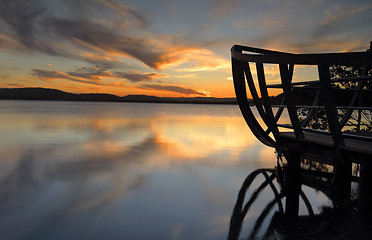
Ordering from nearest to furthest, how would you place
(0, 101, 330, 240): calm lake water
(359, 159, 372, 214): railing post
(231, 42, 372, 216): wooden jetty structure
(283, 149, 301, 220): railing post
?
(231, 42, 372, 216): wooden jetty structure → (0, 101, 330, 240): calm lake water → (359, 159, 372, 214): railing post → (283, 149, 301, 220): railing post

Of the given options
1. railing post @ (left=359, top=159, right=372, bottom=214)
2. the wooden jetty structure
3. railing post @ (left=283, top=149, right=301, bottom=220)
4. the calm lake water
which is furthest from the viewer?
railing post @ (left=283, top=149, right=301, bottom=220)

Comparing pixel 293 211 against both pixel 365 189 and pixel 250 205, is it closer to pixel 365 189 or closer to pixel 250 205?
pixel 250 205

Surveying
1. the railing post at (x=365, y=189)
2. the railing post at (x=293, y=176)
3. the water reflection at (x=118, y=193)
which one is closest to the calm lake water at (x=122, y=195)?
the water reflection at (x=118, y=193)

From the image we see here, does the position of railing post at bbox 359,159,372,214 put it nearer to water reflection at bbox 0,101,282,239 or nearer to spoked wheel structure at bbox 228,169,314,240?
spoked wheel structure at bbox 228,169,314,240

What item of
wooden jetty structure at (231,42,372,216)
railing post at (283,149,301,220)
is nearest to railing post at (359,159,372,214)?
wooden jetty structure at (231,42,372,216)

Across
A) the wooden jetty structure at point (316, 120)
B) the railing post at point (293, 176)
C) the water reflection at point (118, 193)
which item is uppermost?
the wooden jetty structure at point (316, 120)

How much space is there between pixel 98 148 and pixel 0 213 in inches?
369


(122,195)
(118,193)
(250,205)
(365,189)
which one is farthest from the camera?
(118,193)

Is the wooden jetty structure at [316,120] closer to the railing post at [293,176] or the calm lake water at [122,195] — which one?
the railing post at [293,176]

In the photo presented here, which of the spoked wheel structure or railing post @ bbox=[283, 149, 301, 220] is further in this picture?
railing post @ bbox=[283, 149, 301, 220]

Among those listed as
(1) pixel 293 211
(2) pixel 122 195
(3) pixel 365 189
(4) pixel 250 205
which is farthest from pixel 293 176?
(2) pixel 122 195

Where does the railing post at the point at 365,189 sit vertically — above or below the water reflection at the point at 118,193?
above

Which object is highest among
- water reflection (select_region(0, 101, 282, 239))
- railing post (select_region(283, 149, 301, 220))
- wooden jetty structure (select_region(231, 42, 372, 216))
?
wooden jetty structure (select_region(231, 42, 372, 216))

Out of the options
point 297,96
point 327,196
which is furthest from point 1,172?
point 297,96
